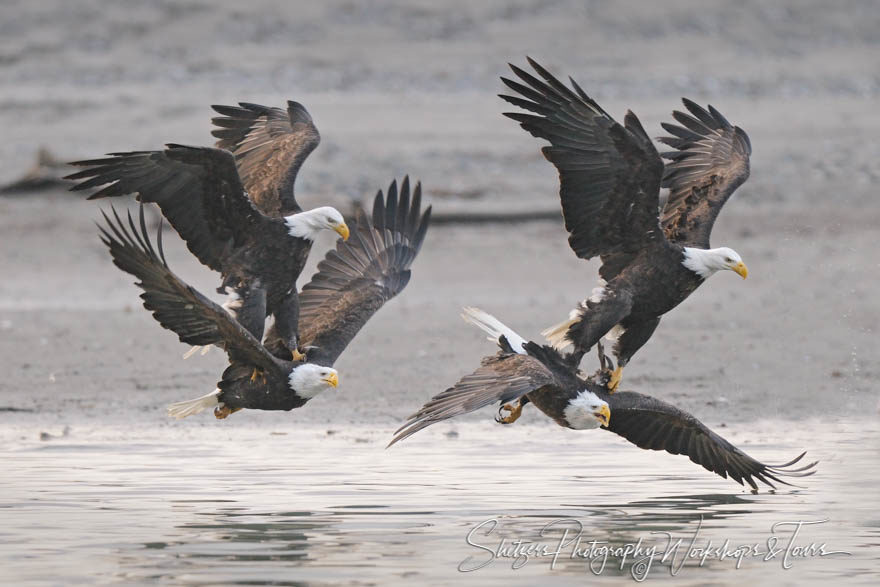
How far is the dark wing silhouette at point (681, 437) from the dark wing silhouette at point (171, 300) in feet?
6.18

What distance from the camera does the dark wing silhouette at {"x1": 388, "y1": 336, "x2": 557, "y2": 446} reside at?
7020 millimetres

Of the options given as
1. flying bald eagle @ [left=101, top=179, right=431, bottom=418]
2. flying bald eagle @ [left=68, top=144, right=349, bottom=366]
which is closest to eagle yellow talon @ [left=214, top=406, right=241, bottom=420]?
flying bald eagle @ [left=101, top=179, right=431, bottom=418]

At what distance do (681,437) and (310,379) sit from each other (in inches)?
73.6

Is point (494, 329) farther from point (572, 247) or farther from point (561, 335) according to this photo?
point (572, 247)

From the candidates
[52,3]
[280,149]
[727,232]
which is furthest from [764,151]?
[52,3]

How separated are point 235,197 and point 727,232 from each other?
23.5 feet

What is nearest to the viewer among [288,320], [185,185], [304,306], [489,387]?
[489,387]

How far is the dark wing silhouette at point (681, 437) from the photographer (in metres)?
8.40

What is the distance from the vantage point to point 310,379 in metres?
8.35

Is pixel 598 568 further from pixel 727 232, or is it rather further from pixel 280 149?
pixel 727 232

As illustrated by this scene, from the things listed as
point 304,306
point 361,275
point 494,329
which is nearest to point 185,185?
point 304,306

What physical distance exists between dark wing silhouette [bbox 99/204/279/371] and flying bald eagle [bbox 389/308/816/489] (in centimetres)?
96

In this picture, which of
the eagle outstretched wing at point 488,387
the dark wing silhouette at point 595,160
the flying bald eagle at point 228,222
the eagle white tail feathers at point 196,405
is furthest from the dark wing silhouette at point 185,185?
the eagle outstretched wing at point 488,387

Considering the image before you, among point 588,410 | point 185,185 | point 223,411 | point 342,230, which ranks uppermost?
point 185,185
